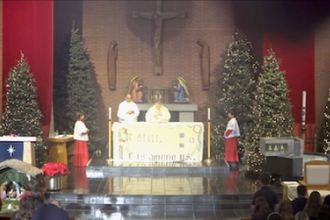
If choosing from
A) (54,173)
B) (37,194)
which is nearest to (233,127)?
(54,173)

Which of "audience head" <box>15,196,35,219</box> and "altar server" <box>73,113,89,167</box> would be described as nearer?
"audience head" <box>15,196,35,219</box>

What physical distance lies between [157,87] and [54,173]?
22.7 feet

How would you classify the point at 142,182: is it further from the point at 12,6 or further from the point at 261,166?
the point at 12,6

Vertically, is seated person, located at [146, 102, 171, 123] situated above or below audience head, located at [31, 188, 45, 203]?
above

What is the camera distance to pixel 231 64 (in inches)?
684

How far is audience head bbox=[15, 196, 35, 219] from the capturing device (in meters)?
7.23

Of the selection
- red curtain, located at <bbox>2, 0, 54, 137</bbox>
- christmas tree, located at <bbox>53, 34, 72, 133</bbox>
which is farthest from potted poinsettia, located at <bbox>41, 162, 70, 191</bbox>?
christmas tree, located at <bbox>53, 34, 72, 133</bbox>

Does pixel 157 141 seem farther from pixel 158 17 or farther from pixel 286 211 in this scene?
pixel 286 211

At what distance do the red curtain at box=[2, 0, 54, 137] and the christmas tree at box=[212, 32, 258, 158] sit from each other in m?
4.54

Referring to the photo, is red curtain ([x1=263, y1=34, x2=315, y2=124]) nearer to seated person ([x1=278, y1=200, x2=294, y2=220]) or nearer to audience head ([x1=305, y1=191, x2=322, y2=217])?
audience head ([x1=305, y1=191, x2=322, y2=217])

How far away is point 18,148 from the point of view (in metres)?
12.9

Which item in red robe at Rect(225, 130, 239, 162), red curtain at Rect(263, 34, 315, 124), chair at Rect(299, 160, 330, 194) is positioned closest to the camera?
chair at Rect(299, 160, 330, 194)

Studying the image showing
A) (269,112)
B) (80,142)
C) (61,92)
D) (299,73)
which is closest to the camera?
(269,112)

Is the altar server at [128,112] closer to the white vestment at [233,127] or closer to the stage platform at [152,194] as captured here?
the stage platform at [152,194]
